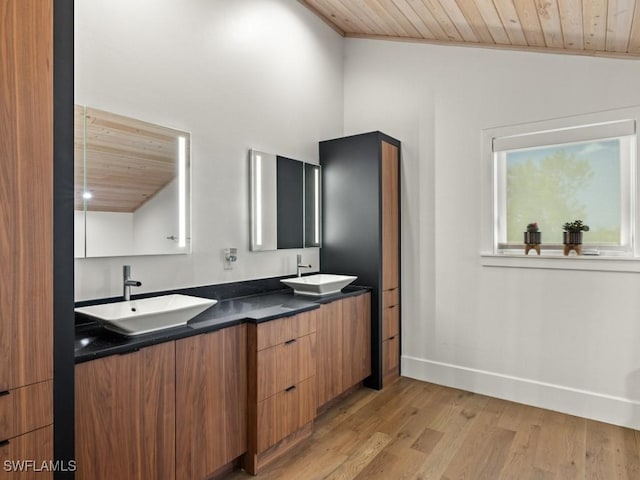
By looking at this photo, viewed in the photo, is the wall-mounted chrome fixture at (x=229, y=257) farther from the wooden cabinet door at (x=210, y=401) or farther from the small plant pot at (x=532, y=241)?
the small plant pot at (x=532, y=241)

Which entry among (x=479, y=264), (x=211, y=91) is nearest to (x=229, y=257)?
(x=211, y=91)

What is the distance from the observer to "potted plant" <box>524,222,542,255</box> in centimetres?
304

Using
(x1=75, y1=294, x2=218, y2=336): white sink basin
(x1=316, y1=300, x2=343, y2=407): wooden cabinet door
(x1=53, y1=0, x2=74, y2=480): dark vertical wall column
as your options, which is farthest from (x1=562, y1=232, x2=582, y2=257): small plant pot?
(x1=53, y1=0, x2=74, y2=480): dark vertical wall column

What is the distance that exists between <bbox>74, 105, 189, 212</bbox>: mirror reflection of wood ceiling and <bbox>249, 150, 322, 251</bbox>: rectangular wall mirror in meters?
0.69

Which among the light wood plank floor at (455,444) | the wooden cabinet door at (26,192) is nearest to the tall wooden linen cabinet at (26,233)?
the wooden cabinet door at (26,192)

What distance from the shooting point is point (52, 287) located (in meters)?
1.28

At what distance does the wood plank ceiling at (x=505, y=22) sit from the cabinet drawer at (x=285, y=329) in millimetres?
2251

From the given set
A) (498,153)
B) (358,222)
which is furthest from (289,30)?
(498,153)

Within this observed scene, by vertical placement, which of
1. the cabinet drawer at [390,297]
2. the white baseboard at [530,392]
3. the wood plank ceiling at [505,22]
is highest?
the wood plank ceiling at [505,22]

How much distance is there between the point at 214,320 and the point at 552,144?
269 cm

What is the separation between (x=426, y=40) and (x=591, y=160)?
1680 millimetres

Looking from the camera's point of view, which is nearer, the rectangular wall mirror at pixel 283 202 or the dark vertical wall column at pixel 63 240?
the dark vertical wall column at pixel 63 240

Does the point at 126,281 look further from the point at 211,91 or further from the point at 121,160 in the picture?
the point at 211,91

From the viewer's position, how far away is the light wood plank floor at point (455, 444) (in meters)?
2.17
